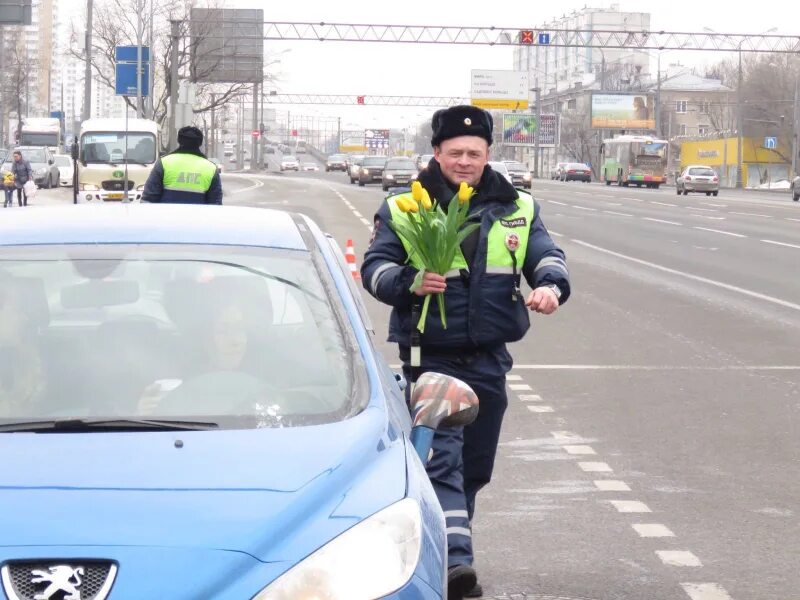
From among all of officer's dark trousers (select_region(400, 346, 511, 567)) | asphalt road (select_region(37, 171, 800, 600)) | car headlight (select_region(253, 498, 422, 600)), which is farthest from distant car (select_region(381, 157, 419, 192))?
car headlight (select_region(253, 498, 422, 600))

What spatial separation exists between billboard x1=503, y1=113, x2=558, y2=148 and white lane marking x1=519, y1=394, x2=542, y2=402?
12259 cm

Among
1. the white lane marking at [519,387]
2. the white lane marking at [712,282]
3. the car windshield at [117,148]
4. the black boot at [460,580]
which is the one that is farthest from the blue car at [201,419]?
→ the car windshield at [117,148]

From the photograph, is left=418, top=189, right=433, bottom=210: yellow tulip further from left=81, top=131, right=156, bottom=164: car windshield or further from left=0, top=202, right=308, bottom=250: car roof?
left=81, top=131, right=156, bottom=164: car windshield

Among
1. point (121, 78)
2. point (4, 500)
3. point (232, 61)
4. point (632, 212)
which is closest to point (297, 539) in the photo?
point (4, 500)

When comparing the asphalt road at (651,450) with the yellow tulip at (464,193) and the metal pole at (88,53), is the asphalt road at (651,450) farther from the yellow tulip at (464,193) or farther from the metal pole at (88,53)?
the metal pole at (88,53)

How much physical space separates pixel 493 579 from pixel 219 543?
274 centimetres

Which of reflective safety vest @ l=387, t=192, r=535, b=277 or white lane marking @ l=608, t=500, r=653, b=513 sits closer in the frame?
reflective safety vest @ l=387, t=192, r=535, b=277

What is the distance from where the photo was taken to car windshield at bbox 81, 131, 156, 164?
33219mm

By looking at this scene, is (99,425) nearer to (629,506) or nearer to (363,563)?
(363,563)

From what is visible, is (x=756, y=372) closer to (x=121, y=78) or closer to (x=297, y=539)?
(x=297, y=539)

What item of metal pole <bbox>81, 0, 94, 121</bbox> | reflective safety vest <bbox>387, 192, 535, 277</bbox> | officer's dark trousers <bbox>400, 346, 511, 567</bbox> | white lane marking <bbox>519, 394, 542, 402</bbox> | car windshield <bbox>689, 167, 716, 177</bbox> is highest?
metal pole <bbox>81, 0, 94, 121</bbox>

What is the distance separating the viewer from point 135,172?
3209cm

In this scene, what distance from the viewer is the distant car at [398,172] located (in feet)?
199

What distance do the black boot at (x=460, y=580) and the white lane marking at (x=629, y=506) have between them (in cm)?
206
